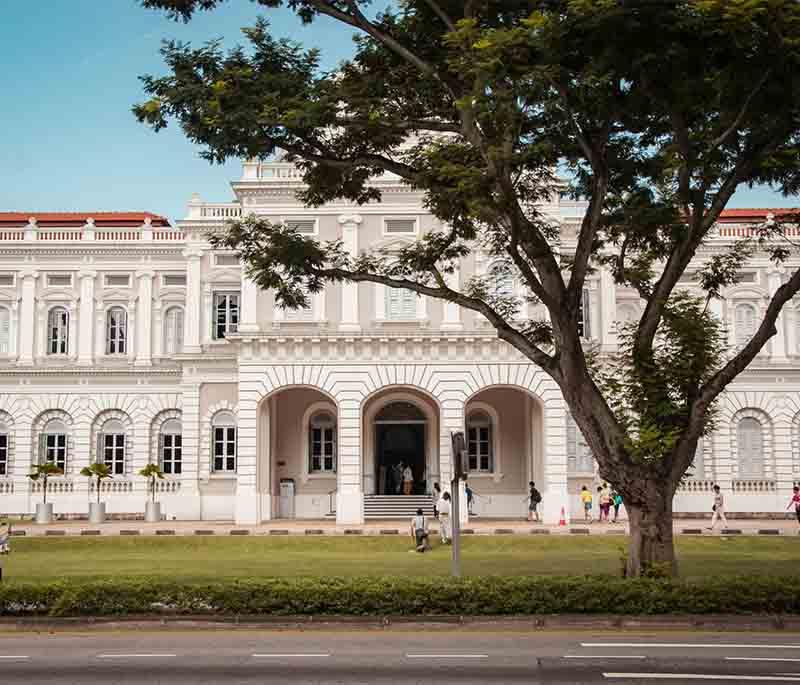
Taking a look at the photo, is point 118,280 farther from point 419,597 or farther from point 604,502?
point 419,597

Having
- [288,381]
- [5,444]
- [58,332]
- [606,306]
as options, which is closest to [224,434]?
[288,381]

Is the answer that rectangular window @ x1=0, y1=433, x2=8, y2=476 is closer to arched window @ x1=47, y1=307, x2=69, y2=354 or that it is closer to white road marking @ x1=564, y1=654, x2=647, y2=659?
arched window @ x1=47, y1=307, x2=69, y2=354

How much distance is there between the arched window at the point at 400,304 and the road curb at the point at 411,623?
71.7ft

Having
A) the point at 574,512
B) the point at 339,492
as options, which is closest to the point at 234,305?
the point at 339,492

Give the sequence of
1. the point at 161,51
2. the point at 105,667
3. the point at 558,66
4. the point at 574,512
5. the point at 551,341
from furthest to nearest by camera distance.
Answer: the point at 574,512, the point at 551,341, the point at 161,51, the point at 558,66, the point at 105,667

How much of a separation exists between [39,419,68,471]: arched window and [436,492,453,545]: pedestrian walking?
16000 millimetres

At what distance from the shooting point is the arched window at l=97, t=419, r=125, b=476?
41125mm

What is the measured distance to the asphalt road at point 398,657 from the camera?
11.0 metres

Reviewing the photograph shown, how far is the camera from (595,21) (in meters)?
11.9

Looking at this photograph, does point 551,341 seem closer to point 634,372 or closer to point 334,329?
point 634,372

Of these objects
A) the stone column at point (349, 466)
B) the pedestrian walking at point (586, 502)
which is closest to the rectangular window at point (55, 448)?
the stone column at point (349, 466)

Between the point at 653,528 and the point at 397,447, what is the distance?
24.6 metres

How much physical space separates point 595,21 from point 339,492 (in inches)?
974

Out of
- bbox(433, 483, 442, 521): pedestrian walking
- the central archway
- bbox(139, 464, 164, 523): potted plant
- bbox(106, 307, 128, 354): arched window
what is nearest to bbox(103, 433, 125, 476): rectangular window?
bbox(106, 307, 128, 354): arched window
